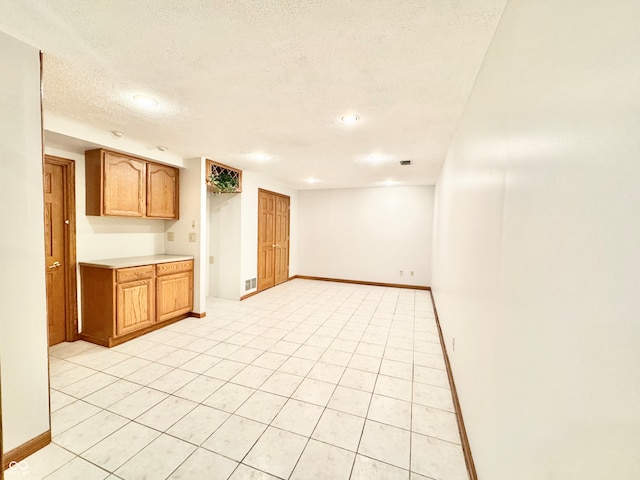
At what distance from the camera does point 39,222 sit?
164 cm

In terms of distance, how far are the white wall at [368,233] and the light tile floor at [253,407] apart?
269cm

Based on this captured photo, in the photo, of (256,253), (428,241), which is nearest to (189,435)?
(256,253)

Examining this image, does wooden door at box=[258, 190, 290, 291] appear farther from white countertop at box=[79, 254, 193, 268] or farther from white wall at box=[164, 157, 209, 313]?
white countertop at box=[79, 254, 193, 268]

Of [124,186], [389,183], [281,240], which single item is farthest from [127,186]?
[389,183]

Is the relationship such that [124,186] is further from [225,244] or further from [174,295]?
[225,244]

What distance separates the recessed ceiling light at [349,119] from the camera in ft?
7.65

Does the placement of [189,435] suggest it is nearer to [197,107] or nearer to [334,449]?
[334,449]

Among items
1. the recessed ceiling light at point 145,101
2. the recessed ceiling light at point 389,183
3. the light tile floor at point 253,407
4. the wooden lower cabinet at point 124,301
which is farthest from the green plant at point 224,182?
the recessed ceiling light at point 389,183

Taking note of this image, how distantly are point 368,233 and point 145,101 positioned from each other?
16.3 ft

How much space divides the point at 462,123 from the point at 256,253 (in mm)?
4046

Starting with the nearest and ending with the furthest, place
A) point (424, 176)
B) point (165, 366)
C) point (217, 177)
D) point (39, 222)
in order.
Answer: point (39, 222) < point (165, 366) < point (217, 177) < point (424, 176)

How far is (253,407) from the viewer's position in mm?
2008

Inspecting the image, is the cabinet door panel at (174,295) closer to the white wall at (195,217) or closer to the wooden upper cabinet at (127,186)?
the white wall at (195,217)

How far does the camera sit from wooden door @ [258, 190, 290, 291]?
5.40m
